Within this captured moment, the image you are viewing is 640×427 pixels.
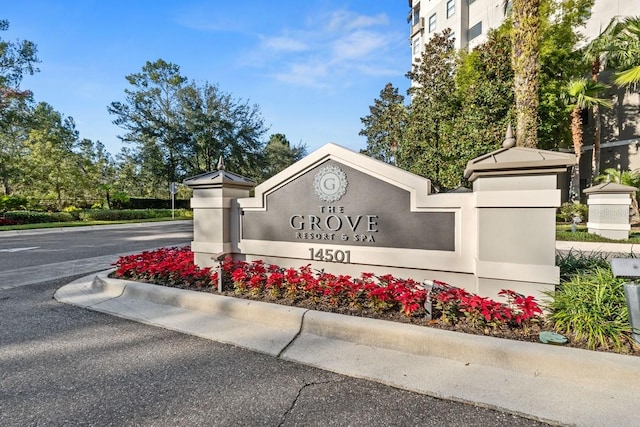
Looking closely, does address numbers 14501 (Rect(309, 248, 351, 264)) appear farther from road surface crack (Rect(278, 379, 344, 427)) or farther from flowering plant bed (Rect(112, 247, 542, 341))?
road surface crack (Rect(278, 379, 344, 427))

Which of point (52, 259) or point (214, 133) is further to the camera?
point (214, 133)

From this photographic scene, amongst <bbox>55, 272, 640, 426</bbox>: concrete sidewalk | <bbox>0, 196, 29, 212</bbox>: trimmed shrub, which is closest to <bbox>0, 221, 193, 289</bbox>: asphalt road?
<bbox>55, 272, 640, 426</bbox>: concrete sidewalk

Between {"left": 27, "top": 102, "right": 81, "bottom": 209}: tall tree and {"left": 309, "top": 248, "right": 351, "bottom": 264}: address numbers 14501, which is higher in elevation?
{"left": 27, "top": 102, "right": 81, "bottom": 209}: tall tree

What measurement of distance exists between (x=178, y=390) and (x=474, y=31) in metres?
32.9

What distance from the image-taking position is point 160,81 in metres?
32.2

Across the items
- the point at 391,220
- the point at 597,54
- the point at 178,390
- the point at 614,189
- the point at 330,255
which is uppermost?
the point at 597,54

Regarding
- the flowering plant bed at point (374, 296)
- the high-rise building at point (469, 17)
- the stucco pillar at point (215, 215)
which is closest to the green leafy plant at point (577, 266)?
the flowering plant bed at point (374, 296)

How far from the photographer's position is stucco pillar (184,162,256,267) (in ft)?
18.8

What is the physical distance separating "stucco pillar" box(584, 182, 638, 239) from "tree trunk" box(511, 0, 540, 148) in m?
3.12

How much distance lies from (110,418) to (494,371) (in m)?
3.03

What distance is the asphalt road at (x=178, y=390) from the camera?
7.74 ft

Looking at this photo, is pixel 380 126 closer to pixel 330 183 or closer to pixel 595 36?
pixel 595 36

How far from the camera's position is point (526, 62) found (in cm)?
1080

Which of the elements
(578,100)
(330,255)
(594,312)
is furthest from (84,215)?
(578,100)
